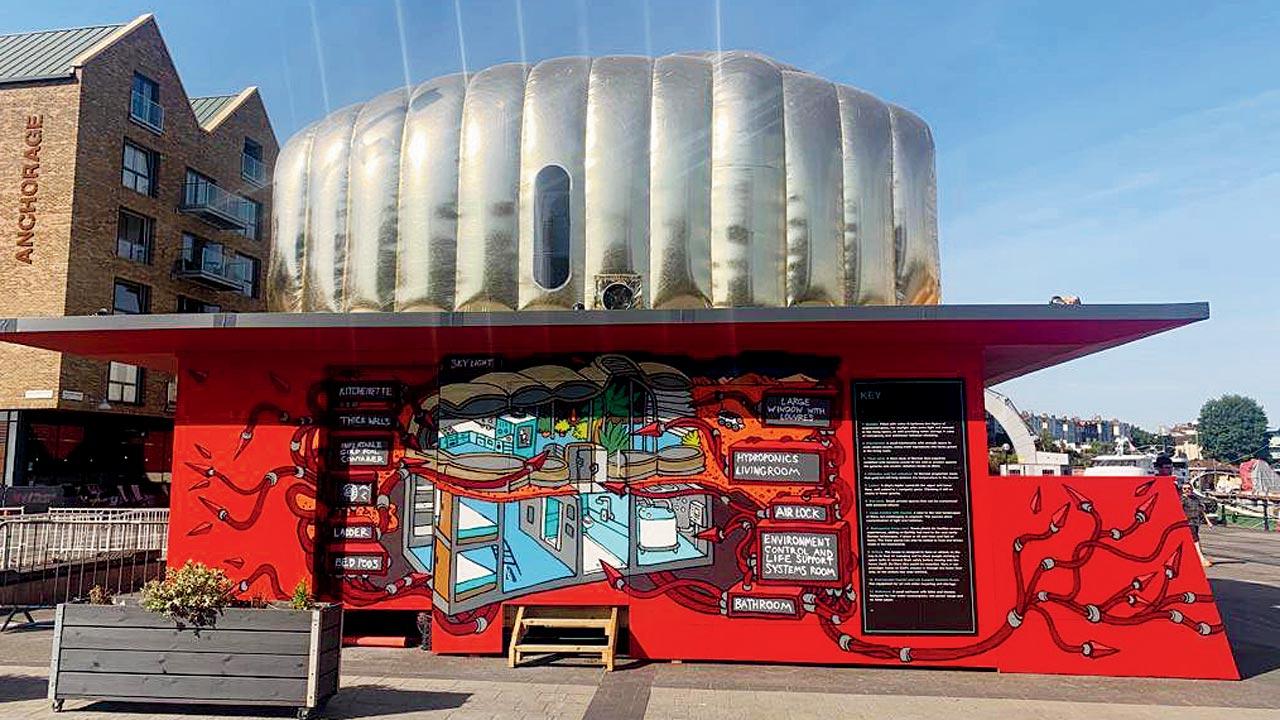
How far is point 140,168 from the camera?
127 ft

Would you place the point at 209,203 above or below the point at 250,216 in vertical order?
below

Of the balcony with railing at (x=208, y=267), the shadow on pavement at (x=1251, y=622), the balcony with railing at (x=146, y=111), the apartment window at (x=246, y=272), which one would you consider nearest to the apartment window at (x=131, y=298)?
the balcony with railing at (x=208, y=267)

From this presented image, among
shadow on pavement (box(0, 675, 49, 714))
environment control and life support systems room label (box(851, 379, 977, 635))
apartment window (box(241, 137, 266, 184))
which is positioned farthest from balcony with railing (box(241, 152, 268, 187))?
environment control and life support systems room label (box(851, 379, 977, 635))

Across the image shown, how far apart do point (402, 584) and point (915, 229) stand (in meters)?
8.01

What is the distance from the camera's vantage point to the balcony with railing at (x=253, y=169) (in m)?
46.1

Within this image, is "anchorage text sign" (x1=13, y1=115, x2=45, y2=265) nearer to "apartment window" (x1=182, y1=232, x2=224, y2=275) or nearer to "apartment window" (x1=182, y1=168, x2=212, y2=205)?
"apartment window" (x1=182, y1=168, x2=212, y2=205)

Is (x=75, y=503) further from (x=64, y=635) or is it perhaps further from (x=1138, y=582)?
(x=1138, y=582)

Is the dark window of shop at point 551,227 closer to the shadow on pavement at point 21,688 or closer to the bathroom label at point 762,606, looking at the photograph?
the bathroom label at point 762,606

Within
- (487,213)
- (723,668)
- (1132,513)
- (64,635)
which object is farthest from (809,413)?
(64,635)

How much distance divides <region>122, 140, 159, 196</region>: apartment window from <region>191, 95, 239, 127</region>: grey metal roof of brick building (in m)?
7.53

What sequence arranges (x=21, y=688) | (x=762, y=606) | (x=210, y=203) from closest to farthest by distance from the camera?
(x=21, y=688) < (x=762, y=606) < (x=210, y=203)

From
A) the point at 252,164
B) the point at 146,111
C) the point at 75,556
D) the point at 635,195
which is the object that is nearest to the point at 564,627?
the point at 635,195

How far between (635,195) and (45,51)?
3830cm

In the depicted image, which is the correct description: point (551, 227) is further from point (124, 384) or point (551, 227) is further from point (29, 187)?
point (124, 384)
